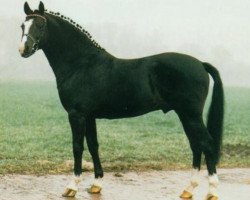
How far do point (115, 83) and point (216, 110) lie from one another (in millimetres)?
1756

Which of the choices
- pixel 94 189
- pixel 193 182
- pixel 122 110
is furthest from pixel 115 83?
pixel 193 182

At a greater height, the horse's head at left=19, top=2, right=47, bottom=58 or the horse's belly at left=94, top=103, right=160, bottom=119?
the horse's head at left=19, top=2, right=47, bottom=58

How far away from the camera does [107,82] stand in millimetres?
7789

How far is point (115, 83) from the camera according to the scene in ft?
25.5

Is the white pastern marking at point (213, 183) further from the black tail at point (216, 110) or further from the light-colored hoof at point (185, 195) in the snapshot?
the black tail at point (216, 110)

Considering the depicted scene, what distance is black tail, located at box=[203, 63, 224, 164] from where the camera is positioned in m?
8.02

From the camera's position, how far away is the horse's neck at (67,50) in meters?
7.91

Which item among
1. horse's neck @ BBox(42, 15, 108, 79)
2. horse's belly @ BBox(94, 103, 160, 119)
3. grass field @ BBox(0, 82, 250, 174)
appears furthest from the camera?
grass field @ BBox(0, 82, 250, 174)

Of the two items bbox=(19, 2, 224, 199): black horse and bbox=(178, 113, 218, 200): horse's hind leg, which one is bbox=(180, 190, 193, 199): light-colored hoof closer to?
bbox=(19, 2, 224, 199): black horse

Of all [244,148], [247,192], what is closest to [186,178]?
[247,192]

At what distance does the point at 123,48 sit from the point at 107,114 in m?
134

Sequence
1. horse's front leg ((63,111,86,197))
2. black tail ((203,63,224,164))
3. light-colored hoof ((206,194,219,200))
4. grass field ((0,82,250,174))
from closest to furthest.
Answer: light-colored hoof ((206,194,219,200)), horse's front leg ((63,111,86,197)), black tail ((203,63,224,164)), grass field ((0,82,250,174))

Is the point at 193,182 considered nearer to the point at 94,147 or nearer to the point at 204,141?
the point at 204,141

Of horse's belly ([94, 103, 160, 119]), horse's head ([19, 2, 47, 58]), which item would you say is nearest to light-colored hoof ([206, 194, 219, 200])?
horse's belly ([94, 103, 160, 119])
